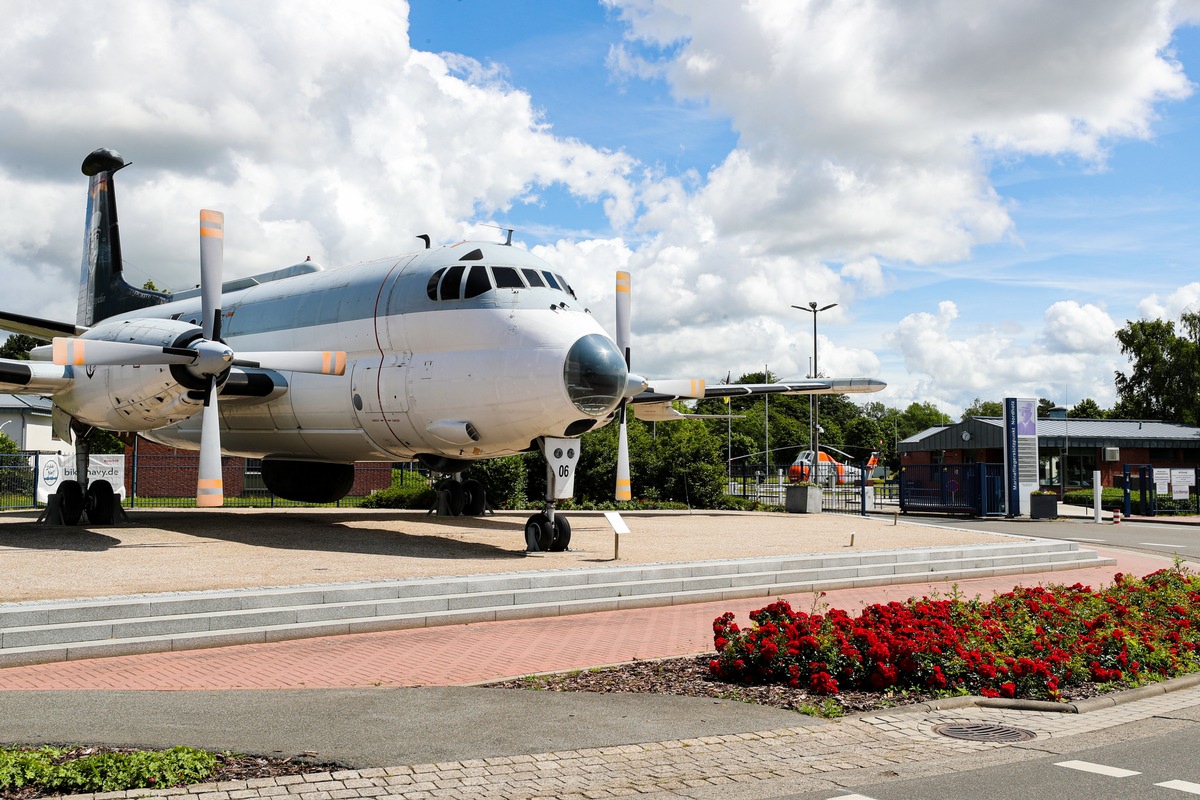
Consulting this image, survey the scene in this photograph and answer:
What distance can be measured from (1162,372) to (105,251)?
77516 millimetres

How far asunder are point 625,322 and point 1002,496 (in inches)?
826

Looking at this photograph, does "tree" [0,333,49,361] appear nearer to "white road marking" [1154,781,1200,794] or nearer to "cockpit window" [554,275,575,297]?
"cockpit window" [554,275,575,297]

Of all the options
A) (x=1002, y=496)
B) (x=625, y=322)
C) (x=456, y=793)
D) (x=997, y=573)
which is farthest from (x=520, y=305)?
(x=1002, y=496)

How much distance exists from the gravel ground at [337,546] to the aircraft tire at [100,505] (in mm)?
439

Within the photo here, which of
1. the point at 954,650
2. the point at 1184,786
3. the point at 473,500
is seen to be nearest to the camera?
the point at 1184,786

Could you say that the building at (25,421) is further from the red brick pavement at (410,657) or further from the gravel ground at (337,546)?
the red brick pavement at (410,657)

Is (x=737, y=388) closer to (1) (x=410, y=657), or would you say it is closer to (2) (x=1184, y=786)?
(1) (x=410, y=657)

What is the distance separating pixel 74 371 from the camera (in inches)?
716

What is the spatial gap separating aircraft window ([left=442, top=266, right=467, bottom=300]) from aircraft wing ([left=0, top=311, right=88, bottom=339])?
8586 millimetres

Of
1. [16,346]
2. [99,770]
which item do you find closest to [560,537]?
[99,770]

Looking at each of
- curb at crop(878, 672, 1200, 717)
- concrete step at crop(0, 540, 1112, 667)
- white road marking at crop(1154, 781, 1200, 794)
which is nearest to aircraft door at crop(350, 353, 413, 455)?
concrete step at crop(0, 540, 1112, 667)

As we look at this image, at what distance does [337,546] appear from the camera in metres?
16.6

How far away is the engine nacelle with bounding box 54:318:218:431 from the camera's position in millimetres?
16234

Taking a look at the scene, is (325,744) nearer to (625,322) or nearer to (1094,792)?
(1094,792)
